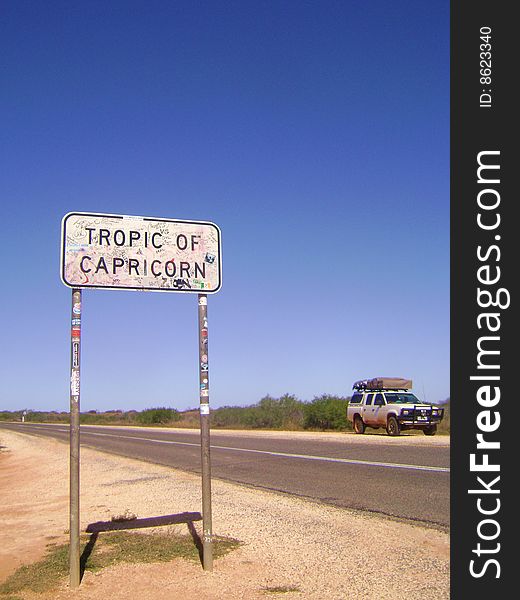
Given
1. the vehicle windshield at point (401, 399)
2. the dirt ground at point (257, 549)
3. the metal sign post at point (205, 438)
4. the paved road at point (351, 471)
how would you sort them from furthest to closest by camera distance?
the vehicle windshield at point (401, 399)
the paved road at point (351, 471)
the metal sign post at point (205, 438)
the dirt ground at point (257, 549)

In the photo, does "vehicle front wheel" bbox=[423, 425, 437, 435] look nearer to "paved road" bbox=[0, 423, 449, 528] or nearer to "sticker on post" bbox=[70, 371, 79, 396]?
"paved road" bbox=[0, 423, 449, 528]

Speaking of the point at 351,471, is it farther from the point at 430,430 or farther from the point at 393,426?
the point at 430,430

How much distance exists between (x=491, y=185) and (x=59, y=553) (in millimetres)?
6128

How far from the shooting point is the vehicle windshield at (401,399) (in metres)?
29.4

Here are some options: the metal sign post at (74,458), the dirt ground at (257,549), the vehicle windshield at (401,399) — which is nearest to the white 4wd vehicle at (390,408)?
the vehicle windshield at (401,399)

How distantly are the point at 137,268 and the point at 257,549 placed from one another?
3.41 metres

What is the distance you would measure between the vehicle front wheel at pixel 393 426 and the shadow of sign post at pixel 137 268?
73.2ft

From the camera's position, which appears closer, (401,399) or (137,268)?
(137,268)

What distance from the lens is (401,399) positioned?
29.6 meters

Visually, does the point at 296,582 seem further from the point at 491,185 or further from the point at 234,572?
the point at 491,185

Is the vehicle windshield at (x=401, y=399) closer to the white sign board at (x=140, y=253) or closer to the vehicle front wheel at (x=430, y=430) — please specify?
the vehicle front wheel at (x=430, y=430)

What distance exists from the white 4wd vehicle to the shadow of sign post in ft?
73.0

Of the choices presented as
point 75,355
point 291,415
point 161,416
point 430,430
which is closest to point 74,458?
point 75,355

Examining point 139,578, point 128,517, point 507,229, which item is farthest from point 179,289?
point 128,517
